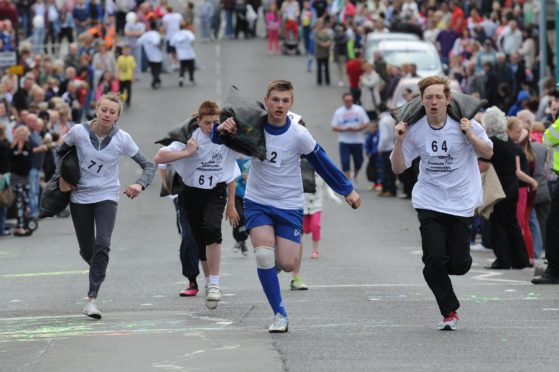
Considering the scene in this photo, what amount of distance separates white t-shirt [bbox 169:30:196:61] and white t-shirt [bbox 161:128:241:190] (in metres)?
30.2

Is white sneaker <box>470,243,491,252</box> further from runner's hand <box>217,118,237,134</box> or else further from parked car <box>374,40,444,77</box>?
parked car <box>374,40,444,77</box>

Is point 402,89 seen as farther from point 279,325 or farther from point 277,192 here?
point 279,325

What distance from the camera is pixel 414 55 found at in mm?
38250

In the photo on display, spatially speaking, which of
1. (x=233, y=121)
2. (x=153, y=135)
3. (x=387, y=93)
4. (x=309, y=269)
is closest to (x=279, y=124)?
(x=233, y=121)

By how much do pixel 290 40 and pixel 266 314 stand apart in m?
39.7

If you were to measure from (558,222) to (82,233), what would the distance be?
5.02m

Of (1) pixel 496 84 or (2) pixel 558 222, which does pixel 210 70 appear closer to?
(1) pixel 496 84

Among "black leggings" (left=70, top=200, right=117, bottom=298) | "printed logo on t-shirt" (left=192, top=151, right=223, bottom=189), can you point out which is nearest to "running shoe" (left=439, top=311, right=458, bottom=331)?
"black leggings" (left=70, top=200, right=117, bottom=298)

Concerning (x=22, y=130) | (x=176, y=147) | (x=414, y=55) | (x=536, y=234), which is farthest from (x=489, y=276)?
(x=414, y=55)

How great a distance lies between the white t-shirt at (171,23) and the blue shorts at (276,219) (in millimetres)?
35664

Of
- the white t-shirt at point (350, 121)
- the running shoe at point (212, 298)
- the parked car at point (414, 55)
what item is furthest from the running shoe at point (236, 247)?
the parked car at point (414, 55)

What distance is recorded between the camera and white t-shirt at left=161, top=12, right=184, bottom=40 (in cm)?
4691

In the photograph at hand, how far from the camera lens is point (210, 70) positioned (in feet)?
161

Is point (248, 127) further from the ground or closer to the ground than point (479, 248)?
further from the ground
